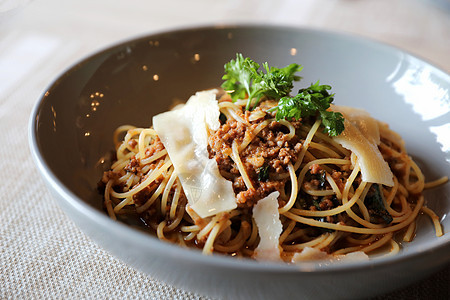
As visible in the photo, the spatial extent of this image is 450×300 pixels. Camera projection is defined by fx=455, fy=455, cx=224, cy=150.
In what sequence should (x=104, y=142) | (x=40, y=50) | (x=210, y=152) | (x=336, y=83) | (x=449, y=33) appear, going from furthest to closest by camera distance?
(x=449, y=33) < (x=40, y=50) < (x=336, y=83) < (x=104, y=142) < (x=210, y=152)

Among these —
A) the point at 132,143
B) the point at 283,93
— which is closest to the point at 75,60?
the point at 132,143

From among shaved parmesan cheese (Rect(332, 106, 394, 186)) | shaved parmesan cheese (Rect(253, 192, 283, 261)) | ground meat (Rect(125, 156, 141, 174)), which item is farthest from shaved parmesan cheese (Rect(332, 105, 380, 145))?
ground meat (Rect(125, 156, 141, 174))

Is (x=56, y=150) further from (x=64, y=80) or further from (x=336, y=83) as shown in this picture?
→ (x=336, y=83)

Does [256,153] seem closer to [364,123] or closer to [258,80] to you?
[258,80]

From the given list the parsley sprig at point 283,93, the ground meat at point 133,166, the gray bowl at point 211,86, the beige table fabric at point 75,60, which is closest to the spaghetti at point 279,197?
the ground meat at point 133,166

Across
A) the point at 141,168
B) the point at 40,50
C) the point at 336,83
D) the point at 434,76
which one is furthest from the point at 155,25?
the point at 434,76

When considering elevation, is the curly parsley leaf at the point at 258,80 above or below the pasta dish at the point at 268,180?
above

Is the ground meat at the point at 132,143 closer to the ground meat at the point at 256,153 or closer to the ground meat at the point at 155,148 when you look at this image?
the ground meat at the point at 155,148
